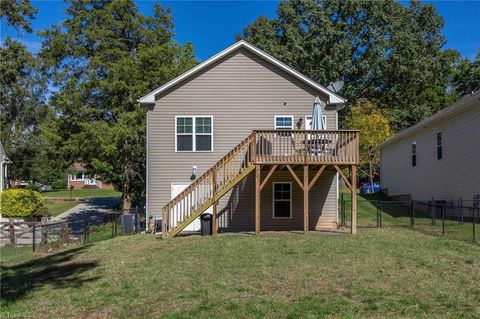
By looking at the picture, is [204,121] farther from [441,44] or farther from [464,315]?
[441,44]

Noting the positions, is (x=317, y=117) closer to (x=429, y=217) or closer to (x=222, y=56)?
(x=222, y=56)

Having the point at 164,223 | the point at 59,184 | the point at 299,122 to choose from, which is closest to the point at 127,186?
the point at 299,122

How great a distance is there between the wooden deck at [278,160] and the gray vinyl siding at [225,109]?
234 cm

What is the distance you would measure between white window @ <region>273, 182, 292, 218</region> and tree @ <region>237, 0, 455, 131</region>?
23056mm

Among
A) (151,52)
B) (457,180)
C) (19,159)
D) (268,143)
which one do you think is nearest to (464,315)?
(268,143)

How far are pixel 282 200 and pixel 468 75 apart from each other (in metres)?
27.2

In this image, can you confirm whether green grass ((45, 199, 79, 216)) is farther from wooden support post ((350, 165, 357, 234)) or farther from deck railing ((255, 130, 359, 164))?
wooden support post ((350, 165, 357, 234))

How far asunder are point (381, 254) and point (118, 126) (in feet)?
56.0

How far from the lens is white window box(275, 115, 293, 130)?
1962 centimetres

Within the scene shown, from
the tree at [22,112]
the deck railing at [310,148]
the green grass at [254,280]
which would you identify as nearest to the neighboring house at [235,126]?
the deck railing at [310,148]

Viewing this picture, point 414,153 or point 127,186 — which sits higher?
point 414,153

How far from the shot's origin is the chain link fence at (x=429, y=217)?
15.7 metres

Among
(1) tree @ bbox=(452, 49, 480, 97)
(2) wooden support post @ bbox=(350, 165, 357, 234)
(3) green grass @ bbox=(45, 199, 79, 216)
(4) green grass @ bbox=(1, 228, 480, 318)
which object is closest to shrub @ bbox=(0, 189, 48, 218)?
(3) green grass @ bbox=(45, 199, 79, 216)

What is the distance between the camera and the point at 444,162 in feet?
74.3
